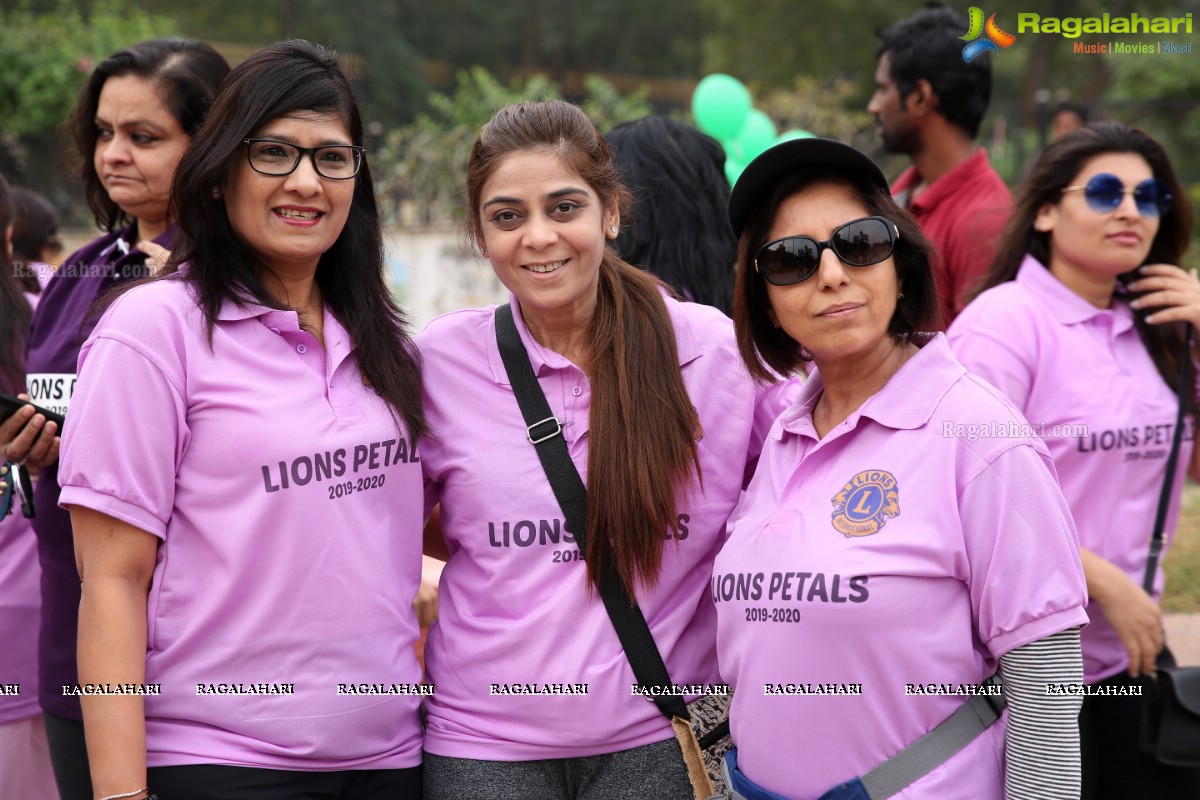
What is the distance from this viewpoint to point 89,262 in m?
3.02

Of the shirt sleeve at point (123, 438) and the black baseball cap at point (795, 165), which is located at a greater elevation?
the black baseball cap at point (795, 165)

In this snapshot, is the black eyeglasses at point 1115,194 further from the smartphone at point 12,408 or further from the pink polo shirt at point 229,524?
the smartphone at point 12,408

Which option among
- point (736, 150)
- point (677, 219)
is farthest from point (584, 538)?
point (736, 150)

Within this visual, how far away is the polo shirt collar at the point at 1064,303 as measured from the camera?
3109 millimetres

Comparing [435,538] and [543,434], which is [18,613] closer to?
[435,538]

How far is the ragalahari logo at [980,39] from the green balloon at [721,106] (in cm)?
360

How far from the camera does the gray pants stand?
2.34 m

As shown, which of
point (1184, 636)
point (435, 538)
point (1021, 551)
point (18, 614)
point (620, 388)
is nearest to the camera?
point (1021, 551)

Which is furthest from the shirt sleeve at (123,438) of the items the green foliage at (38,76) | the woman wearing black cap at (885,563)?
the green foliage at (38,76)

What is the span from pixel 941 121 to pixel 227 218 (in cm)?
286

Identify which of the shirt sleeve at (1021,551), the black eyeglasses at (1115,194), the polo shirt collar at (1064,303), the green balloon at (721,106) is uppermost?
the green balloon at (721,106)

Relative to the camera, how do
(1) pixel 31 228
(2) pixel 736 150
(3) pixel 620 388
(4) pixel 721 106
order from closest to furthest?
(3) pixel 620 388 → (1) pixel 31 228 → (4) pixel 721 106 → (2) pixel 736 150

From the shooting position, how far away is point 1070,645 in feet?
6.53

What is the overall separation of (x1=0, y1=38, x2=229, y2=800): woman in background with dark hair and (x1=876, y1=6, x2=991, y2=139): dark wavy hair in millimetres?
2509
